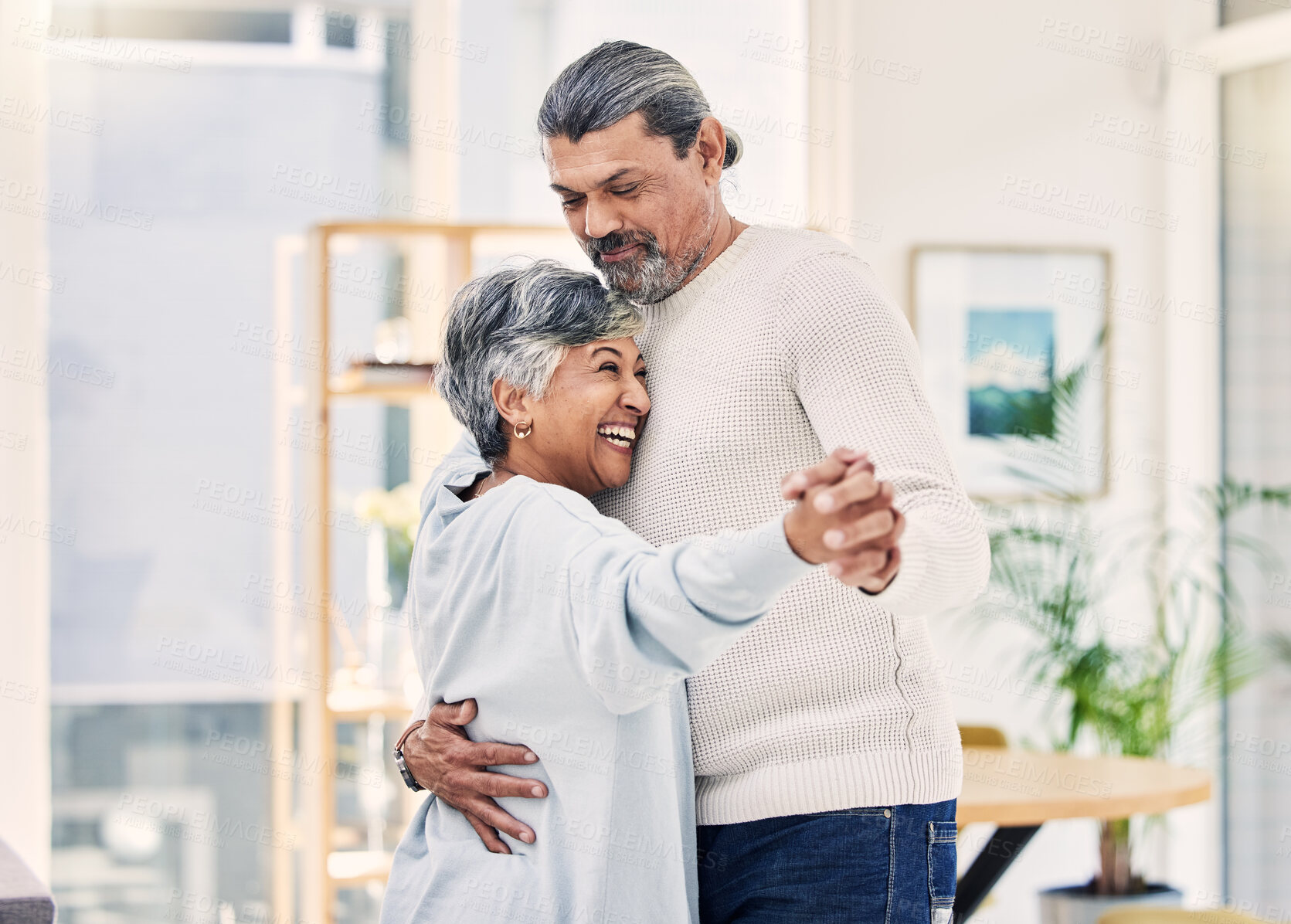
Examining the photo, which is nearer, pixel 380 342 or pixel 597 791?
pixel 597 791

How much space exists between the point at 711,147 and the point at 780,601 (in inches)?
21.8

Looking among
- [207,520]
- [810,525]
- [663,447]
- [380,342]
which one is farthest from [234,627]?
[810,525]

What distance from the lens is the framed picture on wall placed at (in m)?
4.05

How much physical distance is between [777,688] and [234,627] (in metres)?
2.88

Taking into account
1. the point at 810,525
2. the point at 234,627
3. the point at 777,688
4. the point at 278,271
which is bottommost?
the point at 234,627

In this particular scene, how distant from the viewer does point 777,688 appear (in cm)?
135

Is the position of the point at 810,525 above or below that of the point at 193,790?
above

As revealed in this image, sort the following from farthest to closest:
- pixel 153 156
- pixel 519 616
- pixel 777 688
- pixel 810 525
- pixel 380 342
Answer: pixel 153 156, pixel 380 342, pixel 777 688, pixel 519 616, pixel 810 525

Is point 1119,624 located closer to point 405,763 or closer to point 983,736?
point 983,736

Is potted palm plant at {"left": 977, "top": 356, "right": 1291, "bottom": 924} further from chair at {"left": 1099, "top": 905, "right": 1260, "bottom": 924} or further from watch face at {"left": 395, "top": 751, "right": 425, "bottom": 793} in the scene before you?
watch face at {"left": 395, "top": 751, "right": 425, "bottom": 793}

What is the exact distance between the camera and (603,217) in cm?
148

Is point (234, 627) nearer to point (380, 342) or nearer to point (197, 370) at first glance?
point (197, 370)

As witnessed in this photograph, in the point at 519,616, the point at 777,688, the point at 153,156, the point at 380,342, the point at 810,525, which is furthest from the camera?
the point at 153,156

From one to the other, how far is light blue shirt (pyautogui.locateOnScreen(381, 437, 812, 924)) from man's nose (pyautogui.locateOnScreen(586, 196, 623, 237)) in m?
0.33
